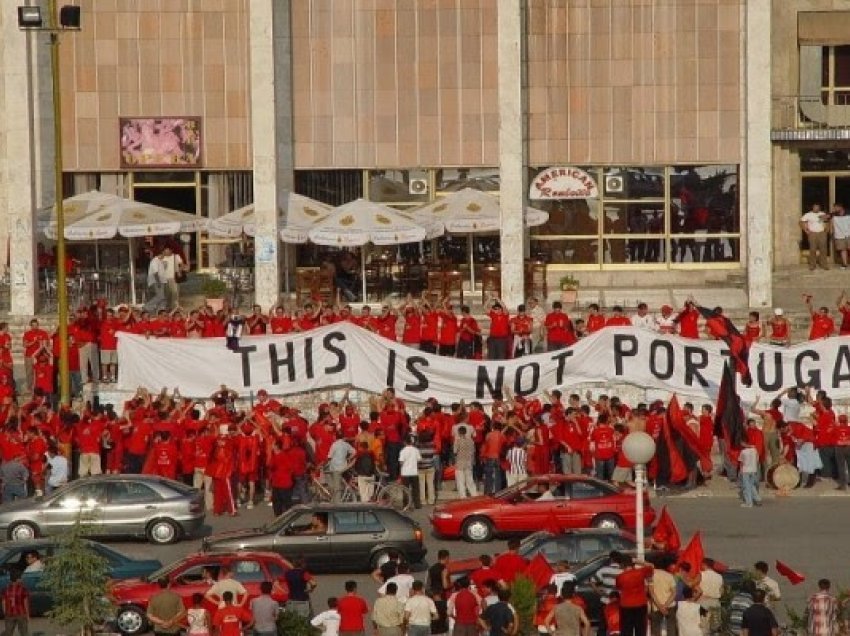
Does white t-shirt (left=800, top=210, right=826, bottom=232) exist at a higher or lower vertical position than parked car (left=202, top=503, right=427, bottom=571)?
higher

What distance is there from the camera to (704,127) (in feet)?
161

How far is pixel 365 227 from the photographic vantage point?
44844 millimetres

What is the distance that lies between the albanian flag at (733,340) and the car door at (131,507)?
1039cm

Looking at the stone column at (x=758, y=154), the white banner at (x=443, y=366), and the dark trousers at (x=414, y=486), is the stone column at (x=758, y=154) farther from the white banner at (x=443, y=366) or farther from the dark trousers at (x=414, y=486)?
the dark trousers at (x=414, y=486)

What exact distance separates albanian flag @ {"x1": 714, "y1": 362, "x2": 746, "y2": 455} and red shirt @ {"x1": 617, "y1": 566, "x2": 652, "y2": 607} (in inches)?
430

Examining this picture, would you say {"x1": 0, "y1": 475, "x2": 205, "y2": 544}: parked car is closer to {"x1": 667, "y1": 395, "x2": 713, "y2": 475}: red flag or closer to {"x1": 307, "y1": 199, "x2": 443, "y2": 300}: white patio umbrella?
{"x1": 667, "y1": 395, "x2": 713, "y2": 475}: red flag

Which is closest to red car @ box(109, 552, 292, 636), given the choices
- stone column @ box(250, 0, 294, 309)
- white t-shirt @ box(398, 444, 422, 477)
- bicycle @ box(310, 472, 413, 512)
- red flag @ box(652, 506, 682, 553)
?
red flag @ box(652, 506, 682, 553)

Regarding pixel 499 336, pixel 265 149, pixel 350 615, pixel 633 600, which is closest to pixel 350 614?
pixel 350 615

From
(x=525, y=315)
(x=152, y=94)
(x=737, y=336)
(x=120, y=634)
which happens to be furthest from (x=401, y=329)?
(x=120, y=634)

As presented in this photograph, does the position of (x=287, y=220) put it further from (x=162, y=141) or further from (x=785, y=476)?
(x=785, y=476)

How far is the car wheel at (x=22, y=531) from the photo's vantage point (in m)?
32.2

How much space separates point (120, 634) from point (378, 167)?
78.8 ft

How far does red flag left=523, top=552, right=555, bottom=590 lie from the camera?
85.2 ft

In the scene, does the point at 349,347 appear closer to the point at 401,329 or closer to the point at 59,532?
the point at 401,329
